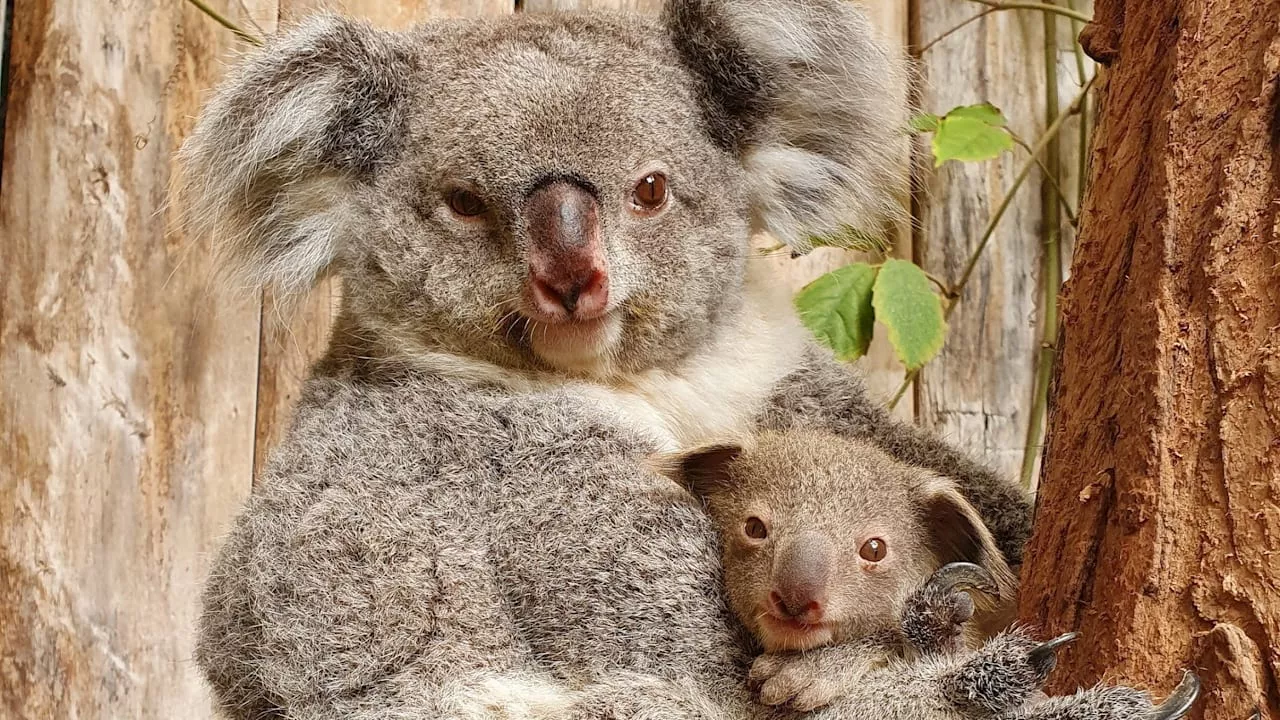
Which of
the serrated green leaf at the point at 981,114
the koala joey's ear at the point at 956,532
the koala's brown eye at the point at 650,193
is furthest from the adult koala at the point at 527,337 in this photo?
the serrated green leaf at the point at 981,114

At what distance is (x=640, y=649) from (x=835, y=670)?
0.31 m

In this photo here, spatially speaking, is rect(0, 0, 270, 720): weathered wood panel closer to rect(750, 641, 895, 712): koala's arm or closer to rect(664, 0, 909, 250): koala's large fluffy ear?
rect(664, 0, 909, 250): koala's large fluffy ear

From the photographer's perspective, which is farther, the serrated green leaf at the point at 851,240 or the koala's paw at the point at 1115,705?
the serrated green leaf at the point at 851,240

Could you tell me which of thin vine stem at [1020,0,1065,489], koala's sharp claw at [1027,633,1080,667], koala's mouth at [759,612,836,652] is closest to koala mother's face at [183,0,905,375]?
koala's mouth at [759,612,836,652]

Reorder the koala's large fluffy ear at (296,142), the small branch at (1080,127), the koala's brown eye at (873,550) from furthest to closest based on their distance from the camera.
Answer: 1. the small branch at (1080,127)
2. the koala's large fluffy ear at (296,142)
3. the koala's brown eye at (873,550)

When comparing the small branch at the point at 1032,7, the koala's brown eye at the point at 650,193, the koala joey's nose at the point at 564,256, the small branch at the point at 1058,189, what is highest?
the small branch at the point at 1032,7

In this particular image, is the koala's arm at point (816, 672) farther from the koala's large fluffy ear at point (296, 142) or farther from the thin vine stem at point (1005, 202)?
the thin vine stem at point (1005, 202)

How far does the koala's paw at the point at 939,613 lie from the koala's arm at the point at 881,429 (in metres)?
0.41

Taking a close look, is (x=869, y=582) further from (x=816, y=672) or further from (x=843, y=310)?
(x=843, y=310)

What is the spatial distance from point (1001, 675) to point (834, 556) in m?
0.29

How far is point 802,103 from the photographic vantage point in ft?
8.39

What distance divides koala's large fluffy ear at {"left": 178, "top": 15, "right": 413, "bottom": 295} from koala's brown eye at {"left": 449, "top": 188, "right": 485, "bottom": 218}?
177 millimetres

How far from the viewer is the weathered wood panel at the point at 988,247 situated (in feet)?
12.2

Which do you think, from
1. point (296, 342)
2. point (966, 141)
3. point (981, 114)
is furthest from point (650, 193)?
point (296, 342)
